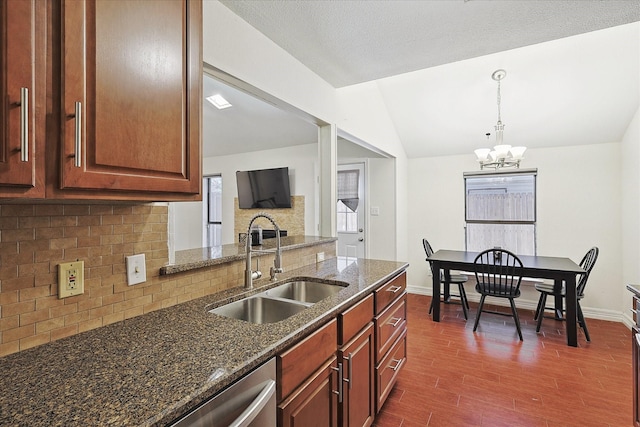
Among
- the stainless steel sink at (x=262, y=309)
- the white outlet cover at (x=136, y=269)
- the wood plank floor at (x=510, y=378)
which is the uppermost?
the white outlet cover at (x=136, y=269)

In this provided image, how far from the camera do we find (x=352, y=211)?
486cm

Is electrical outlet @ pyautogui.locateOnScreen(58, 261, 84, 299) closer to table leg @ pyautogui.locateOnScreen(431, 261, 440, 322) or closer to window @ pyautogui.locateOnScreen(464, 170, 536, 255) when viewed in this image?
table leg @ pyautogui.locateOnScreen(431, 261, 440, 322)

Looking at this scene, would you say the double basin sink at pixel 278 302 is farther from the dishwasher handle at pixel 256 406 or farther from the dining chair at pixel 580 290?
the dining chair at pixel 580 290

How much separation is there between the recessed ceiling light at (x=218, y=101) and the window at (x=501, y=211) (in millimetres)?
3477

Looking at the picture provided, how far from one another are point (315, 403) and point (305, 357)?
228 mm

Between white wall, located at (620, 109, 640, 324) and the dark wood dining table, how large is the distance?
583mm

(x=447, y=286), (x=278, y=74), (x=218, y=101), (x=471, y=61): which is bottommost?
(x=447, y=286)

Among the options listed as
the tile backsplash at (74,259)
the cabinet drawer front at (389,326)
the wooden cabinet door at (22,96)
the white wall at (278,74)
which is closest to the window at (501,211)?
the white wall at (278,74)

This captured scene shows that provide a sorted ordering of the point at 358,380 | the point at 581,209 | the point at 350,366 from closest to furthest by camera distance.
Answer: the point at 350,366, the point at 358,380, the point at 581,209

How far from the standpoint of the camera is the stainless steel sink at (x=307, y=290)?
193 centimetres

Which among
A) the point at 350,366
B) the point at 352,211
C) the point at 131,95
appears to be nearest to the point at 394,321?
the point at 350,366

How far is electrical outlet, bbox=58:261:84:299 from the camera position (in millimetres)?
1047

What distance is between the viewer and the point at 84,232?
1117 mm

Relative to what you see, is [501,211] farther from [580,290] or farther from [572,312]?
[572,312]
